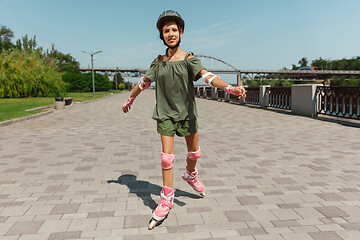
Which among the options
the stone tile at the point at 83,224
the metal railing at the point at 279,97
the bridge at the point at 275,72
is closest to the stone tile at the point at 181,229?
the stone tile at the point at 83,224

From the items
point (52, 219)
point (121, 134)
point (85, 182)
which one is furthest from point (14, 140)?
point (52, 219)

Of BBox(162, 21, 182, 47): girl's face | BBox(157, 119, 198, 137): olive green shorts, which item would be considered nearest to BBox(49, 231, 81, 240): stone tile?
BBox(157, 119, 198, 137): olive green shorts

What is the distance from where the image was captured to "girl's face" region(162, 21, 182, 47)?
3.01 meters

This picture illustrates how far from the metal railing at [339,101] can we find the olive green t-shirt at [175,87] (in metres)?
9.26

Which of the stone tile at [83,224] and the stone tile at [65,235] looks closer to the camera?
the stone tile at [65,235]

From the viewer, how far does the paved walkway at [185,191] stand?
267 cm

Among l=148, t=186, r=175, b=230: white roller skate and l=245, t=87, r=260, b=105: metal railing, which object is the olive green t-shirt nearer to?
l=148, t=186, r=175, b=230: white roller skate

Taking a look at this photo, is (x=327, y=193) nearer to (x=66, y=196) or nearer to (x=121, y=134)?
(x=66, y=196)

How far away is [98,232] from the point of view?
2.62 m

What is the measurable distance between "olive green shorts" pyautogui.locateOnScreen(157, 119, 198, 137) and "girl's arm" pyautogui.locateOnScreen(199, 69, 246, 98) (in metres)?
0.46

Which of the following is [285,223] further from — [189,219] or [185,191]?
[185,191]

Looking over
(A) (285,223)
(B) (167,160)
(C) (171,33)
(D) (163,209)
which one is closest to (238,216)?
(A) (285,223)

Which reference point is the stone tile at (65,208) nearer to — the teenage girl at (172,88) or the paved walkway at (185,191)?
the paved walkway at (185,191)

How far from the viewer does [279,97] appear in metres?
15.6
